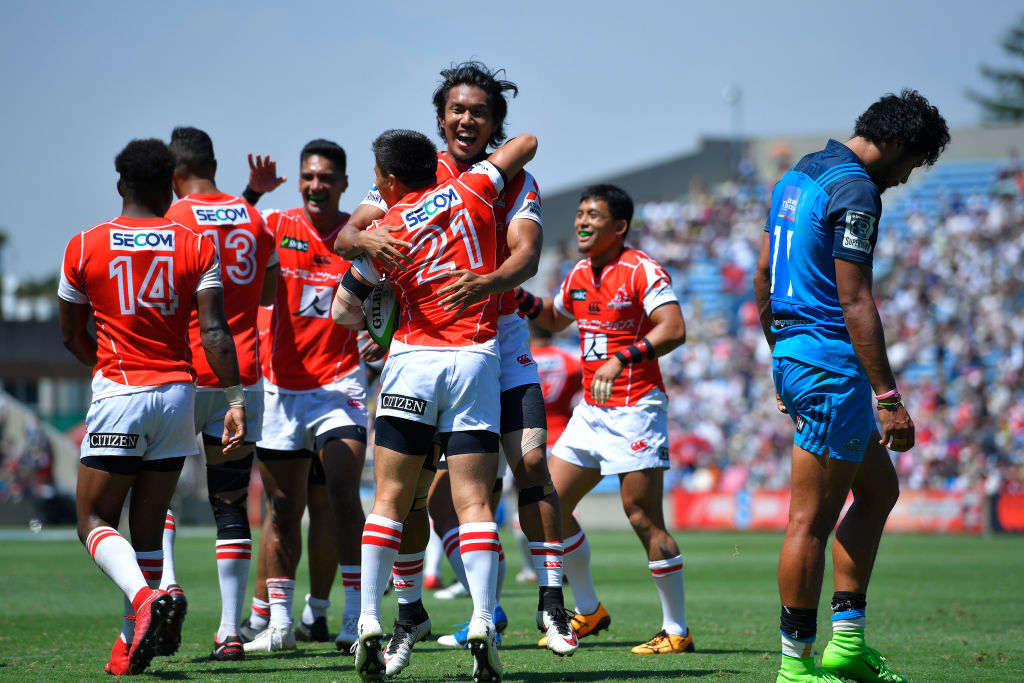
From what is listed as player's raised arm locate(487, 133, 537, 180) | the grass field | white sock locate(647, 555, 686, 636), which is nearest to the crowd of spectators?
the grass field

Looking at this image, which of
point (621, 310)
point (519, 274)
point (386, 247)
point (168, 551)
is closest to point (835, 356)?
point (519, 274)

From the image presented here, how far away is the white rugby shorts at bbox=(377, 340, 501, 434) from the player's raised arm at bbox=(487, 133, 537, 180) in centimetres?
86

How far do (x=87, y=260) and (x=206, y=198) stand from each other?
1.32 meters

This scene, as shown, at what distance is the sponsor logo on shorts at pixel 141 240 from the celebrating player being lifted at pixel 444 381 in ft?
3.90

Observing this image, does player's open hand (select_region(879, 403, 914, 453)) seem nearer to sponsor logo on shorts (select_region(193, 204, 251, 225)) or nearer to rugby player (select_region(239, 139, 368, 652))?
rugby player (select_region(239, 139, 368, 652))

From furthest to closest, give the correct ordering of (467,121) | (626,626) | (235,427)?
(626,626) → (235,427) → (467,121)

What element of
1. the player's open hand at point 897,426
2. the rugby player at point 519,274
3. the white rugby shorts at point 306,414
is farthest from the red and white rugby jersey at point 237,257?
the player's open hand at point 897,426

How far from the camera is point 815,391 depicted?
15.7 feet

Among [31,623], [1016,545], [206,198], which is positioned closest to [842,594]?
[206,198]

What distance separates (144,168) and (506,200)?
1.87m

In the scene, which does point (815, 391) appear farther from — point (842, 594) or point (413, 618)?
point (413, 618)

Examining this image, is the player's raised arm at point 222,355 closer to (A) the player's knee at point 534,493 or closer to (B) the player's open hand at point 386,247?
(B) the player's open hand at point 386,247

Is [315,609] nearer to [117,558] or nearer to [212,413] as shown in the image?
[212,413]

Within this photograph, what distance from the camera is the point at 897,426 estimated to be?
4.59 m
